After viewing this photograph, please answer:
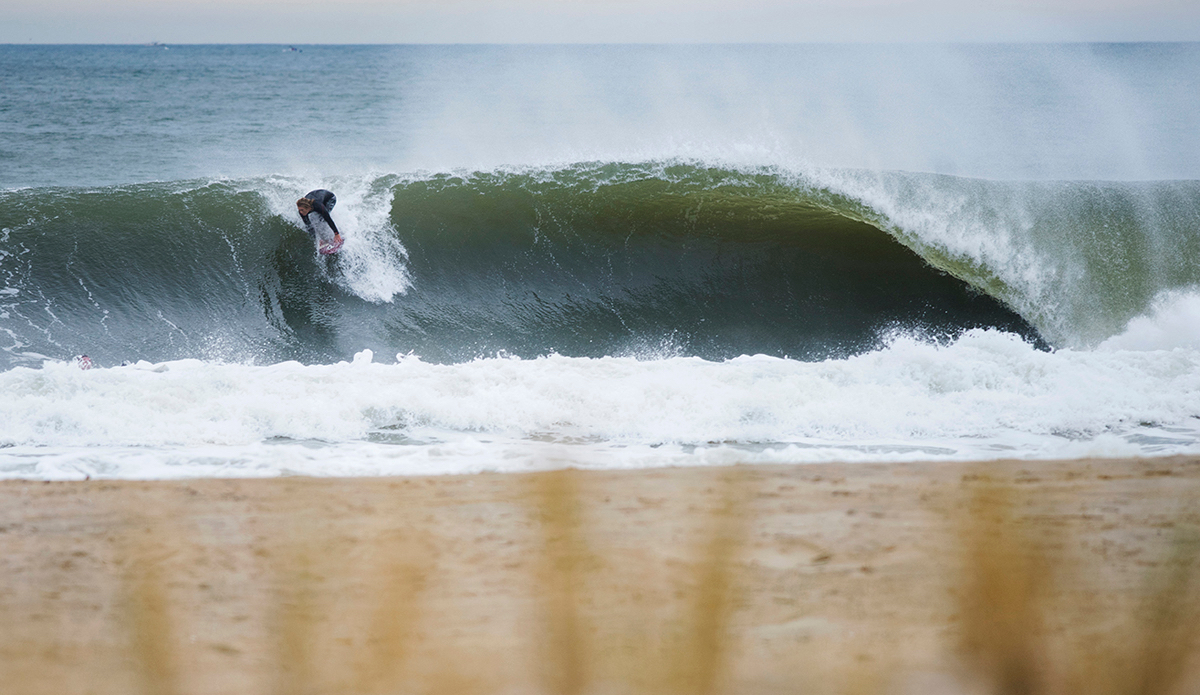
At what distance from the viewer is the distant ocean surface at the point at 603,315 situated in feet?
17.2

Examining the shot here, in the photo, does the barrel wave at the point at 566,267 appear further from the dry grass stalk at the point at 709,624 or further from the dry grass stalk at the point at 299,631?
the dry grass stalk at the point at 709,624

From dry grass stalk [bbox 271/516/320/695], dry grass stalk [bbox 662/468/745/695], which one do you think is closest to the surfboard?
dry grass stalk [bbox 271/516/320/695]

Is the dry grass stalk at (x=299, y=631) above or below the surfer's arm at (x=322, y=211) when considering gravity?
below

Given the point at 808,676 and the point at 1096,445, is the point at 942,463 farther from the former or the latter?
the point at 808,676

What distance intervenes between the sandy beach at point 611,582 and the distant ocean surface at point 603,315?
0.35m

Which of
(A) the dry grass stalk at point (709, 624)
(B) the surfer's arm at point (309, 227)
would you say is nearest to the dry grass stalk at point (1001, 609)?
(A) the dry grass stalk at point (709, 624)

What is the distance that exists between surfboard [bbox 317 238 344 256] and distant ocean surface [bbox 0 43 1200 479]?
0.11 meters

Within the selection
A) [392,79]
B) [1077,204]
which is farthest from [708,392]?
[392,79]

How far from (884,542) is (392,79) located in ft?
160

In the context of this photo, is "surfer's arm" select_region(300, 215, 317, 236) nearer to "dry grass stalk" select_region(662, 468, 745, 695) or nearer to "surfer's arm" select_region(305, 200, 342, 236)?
"surfer's arm" select_region(305, 200, 342, 236)

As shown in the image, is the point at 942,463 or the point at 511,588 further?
the point at 942,463

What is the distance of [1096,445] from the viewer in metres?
5.07

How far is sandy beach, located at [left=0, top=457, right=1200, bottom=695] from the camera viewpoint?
3.84 ft

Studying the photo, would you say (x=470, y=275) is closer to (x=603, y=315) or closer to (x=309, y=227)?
(x=603, y=315)
